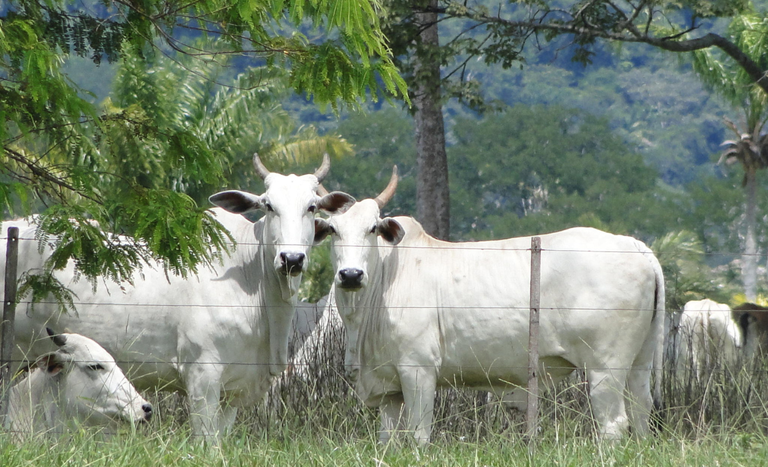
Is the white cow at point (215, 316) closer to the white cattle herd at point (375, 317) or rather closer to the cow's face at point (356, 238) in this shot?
the white cattle herd at point (375, 317)

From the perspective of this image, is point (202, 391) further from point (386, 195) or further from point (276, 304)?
point (386, 195)

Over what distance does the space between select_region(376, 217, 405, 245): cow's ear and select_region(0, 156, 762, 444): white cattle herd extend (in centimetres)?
1

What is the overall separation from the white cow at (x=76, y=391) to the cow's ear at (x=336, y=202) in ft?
5.53

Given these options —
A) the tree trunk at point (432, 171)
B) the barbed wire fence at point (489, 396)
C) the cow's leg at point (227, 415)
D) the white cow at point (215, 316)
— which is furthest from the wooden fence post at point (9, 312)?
the tree trunk at point (432, 171)

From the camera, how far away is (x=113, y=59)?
539 cm

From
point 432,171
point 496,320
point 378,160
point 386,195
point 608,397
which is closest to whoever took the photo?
point 608,397

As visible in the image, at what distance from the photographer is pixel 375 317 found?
6.47 meters

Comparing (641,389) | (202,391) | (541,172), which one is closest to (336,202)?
(202,391)

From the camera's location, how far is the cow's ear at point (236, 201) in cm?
635

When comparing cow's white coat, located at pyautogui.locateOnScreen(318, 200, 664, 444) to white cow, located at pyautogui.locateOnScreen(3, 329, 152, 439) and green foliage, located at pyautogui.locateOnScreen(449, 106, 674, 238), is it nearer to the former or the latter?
white cow, located at pyautogui.locateOnScreen(3, 329, 152, 439)

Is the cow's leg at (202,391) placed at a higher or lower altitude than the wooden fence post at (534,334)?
lower

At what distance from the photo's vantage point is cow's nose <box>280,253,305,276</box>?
19.0 ft

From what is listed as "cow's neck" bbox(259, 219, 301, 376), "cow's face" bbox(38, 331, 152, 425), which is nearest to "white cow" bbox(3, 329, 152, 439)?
"cow's face" bbox(38, 331, 152, 425)

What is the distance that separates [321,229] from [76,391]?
185 centimetres
